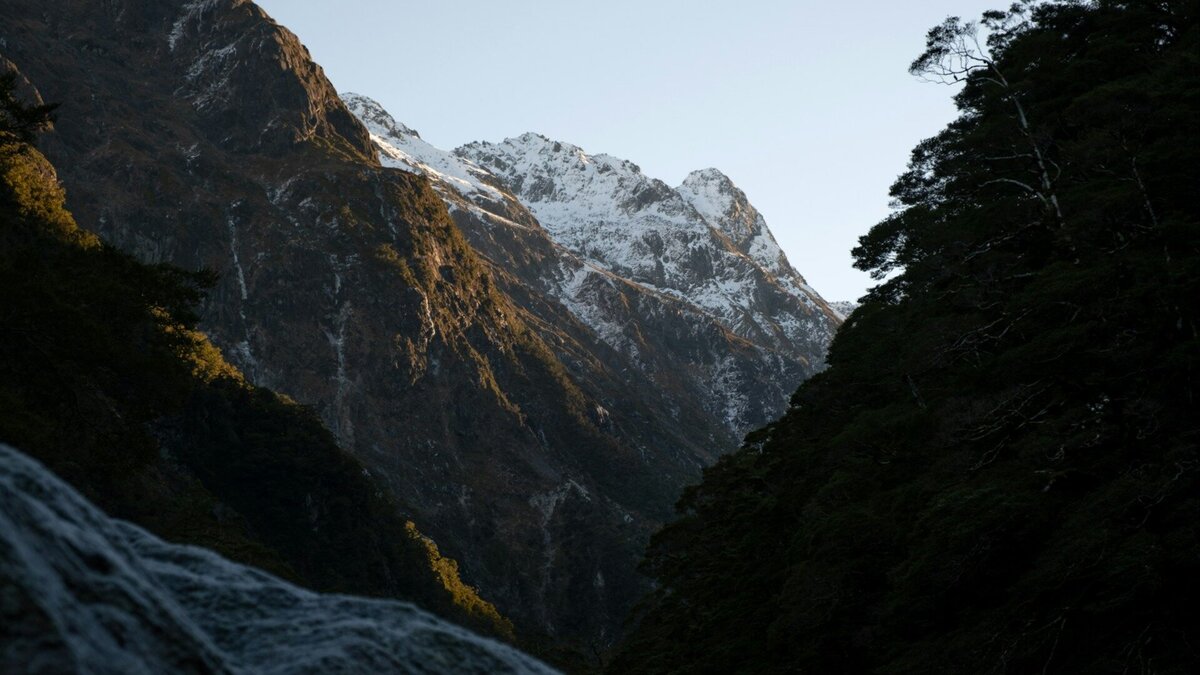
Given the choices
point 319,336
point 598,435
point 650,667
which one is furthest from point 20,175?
point 598,435

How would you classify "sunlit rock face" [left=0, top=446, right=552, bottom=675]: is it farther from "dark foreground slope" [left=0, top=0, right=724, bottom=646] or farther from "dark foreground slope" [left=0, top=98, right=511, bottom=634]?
"dark foreground slope" [left=0, top=0, right=724, bottom=646]

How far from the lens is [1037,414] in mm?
17953

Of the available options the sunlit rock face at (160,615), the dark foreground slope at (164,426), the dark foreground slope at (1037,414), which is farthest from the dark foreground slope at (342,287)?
the sunlit rock face at (160,615)

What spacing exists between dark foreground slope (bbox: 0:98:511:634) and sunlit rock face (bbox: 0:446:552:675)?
31 centimetres

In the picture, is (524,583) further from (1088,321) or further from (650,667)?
(1088,321)

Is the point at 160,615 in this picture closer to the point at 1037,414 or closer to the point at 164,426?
the point at 1037,414

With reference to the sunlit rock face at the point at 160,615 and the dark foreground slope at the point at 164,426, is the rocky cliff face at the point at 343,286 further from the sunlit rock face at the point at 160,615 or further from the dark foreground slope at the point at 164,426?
the sunlit rock face at the point at 160,615

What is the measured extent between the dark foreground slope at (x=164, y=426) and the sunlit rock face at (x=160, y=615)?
31 cm

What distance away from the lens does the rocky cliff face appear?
14512 cm

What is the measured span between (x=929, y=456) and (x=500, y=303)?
574 feet

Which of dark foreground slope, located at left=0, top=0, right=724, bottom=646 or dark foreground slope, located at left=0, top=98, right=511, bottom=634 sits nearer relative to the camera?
dark foreground slope, located at left=0, top=98, right=511, bottom=634

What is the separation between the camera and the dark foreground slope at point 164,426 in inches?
880

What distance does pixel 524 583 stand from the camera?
141 meters


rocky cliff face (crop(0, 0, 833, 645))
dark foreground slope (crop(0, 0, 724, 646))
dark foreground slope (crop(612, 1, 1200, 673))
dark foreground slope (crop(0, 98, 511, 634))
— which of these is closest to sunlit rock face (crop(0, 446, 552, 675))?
dark foreground slope (crop(0, 98, 511, 634))
